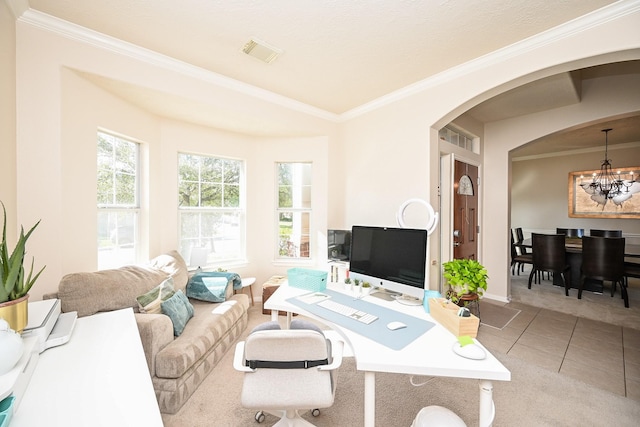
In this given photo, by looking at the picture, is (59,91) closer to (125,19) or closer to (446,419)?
(125,19)

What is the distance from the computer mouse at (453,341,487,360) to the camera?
48.6 inches

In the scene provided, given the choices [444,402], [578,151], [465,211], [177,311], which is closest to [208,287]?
[177,311]

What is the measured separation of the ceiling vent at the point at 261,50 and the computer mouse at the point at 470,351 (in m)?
Answer: 2.52

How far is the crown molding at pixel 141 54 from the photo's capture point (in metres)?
1.90

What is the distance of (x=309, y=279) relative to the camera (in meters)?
2.28

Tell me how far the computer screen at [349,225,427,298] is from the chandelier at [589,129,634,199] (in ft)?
20.1

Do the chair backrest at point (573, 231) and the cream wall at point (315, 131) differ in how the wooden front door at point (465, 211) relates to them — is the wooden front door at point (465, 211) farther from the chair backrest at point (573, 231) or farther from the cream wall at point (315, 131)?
the chair backrest at point (573, 231)

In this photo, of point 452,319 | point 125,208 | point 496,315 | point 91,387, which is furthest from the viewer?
point 496,315

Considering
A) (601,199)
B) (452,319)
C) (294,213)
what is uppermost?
(601,199)

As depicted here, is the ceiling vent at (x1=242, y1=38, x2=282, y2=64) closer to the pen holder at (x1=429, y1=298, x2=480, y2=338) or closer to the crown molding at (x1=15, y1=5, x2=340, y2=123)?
the crown molding at (x1=15, y1=5, x2=340, y2=123)

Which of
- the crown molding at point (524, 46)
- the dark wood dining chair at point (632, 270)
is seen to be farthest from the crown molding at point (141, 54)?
the dark wood dining chair at point (632, 270)

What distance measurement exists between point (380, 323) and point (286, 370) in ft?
2.05

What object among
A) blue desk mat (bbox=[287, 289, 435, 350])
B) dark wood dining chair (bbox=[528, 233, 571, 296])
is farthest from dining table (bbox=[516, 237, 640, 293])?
blue desk mat (bbox=[287, 289, 435, 350])

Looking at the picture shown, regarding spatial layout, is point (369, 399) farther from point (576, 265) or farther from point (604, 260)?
point (576, 265)
